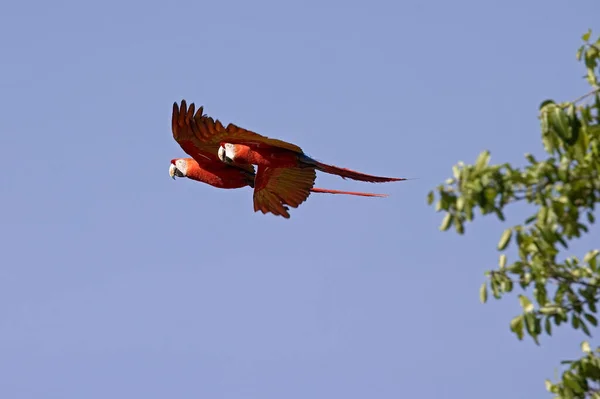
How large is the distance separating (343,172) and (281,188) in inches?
28.2

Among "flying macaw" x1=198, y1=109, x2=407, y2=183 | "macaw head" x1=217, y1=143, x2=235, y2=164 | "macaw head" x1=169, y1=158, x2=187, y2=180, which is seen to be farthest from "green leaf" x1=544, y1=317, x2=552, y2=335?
"macaw head" x1=169, y1=158, x2=187, y2=180

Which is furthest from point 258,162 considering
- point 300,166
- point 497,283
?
point 497,283

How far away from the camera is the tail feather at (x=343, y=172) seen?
1162 centimetres

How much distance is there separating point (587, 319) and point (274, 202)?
22.1 ft

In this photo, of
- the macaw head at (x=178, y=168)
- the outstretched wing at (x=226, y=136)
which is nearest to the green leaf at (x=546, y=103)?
the outstretched wing at (x=226, y=136)

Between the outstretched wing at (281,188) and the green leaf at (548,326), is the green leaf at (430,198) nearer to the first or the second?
the green leaf at (548,326)

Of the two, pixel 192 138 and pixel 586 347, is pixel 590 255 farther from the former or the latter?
pixel 192 138

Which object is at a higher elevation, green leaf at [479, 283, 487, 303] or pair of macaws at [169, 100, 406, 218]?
pair of macaws at [169, 100, 406, 218]

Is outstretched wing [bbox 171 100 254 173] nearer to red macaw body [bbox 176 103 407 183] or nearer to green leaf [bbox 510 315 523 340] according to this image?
red macaw body [bbox 176 103 407 183]

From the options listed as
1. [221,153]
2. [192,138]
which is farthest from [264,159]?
[192,138]

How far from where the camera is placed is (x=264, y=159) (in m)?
11.8

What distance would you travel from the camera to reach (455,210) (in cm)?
532

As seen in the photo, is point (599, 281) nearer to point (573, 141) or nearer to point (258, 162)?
point (573, 141)

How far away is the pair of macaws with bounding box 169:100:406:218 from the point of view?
1157cm
